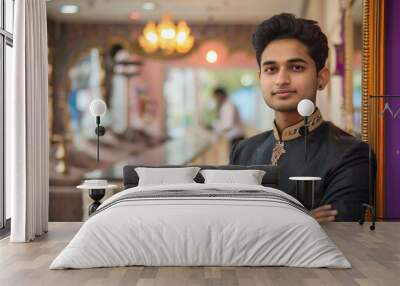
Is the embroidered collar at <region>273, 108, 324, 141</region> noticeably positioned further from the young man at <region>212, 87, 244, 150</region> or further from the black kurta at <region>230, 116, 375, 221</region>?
the young man at <region>212, 87, 244, 150</region>

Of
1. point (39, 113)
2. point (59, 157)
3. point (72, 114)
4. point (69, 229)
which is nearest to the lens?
point (39, 113)

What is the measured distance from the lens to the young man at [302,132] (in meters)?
6.04

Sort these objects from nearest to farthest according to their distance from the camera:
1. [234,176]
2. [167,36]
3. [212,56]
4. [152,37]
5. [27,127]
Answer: [27,127] < [234,176] < [167,36] < [152,37] < [212,56]

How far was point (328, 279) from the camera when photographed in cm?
371

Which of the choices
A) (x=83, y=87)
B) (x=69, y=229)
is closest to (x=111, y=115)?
(x=83, y=87)

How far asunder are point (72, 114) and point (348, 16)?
5.73 m

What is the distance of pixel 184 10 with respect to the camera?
31.4 feet

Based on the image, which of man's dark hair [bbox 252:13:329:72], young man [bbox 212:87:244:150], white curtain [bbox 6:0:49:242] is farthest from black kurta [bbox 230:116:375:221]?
young man [bbox 212:87:244:150]

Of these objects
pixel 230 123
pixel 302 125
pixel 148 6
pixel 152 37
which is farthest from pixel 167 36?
pixel 302 125

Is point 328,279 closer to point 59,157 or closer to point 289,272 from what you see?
point 289,272

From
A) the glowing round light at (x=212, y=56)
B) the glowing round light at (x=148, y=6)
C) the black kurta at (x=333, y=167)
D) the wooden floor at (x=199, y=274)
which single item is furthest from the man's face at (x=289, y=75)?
the glowing round light at (x=212, y=56)

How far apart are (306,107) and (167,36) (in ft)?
12.9

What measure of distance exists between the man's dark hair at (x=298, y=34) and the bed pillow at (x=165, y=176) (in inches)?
57.5

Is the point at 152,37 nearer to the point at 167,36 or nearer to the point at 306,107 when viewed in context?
the point at 167,36
